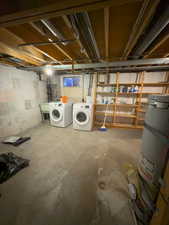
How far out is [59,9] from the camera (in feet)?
2.70

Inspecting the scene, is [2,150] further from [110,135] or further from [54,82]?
[54,82]

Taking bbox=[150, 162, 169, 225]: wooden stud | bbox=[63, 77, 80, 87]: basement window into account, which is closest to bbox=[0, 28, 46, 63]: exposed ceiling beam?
bbox=[63, 77, 80, 87]: basement window

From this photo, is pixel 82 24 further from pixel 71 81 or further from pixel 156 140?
pixel 71 81

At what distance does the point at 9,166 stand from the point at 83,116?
Answer: 226 centimetres

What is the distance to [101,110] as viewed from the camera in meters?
4.02

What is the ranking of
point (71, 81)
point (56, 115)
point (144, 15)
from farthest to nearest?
1. point (71, 81)
2. point (56, 115)
3. point (144, 15)

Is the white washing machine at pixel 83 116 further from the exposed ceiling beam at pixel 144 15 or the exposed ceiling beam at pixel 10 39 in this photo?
the exposed ceiling beam at pixel 144 15

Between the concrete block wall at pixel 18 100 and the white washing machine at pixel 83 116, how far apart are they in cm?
169

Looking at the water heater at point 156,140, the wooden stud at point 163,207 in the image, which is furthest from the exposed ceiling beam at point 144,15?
the wooden stud at point 163,207

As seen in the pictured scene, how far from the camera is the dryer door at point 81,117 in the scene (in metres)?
3.16

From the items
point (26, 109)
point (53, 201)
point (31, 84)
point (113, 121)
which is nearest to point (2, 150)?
point (26, 109)

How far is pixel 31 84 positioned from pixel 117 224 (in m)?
4.03

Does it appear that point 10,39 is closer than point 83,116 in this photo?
Yes

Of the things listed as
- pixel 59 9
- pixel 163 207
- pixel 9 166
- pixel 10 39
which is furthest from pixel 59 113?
pixel 163 207
